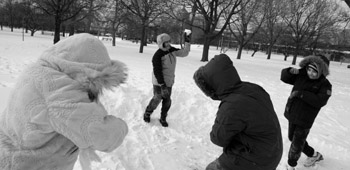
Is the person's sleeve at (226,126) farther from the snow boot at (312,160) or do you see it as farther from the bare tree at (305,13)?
the bare tree at (305,13)

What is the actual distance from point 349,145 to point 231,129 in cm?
405

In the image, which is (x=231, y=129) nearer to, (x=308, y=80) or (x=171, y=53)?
(x=308, y=80)

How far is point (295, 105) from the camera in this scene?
335 cm

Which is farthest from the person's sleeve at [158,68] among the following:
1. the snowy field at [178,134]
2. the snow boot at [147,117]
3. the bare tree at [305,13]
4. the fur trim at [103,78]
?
the bare tree at [305,13]

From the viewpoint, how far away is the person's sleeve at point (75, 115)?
1253mm

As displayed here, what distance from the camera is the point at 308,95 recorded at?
314 centimetres

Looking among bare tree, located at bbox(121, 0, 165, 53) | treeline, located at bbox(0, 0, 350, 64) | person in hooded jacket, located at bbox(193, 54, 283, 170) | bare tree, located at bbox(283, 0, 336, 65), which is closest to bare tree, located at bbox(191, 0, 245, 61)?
treeline, located at bbox(0, 0, 350, 64)

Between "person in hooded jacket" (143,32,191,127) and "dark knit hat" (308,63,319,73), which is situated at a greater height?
"dark knit hat" (308,63,319,73)

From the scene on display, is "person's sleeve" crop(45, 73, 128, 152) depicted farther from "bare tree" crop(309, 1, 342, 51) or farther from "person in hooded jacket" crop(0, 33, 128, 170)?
→ "bare tree" crop(309, 1, 342, 51)

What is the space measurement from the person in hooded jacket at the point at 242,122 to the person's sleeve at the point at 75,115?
3.19ft

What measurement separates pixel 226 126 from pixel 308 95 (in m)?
1.82

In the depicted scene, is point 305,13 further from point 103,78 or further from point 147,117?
point 103,78

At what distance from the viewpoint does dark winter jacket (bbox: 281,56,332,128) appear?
3113mm

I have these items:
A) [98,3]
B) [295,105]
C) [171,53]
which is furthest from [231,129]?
[98,3]
